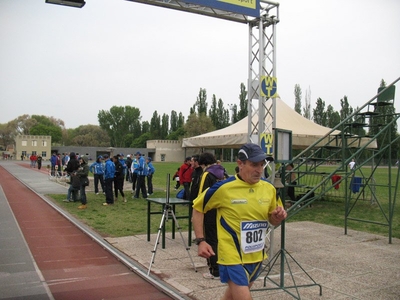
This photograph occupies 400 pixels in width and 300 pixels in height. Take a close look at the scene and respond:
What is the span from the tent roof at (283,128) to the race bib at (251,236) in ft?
31.1

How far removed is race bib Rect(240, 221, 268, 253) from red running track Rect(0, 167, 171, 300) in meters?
2.22

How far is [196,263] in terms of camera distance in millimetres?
6879

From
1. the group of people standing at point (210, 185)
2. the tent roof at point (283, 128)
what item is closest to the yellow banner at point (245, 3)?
the group of people standing at point (210, 185)

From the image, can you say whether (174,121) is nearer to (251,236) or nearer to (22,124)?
(22,124)

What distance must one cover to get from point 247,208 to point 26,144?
319 ft

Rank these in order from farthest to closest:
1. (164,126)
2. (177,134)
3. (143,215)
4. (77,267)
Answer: (164,126) < (177,134) < (143,215) < (77,267)

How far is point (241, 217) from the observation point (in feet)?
11.6

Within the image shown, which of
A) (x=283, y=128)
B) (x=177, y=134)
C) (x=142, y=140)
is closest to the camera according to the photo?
(x=283, y=128)

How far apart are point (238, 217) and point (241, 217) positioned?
0.09 ft

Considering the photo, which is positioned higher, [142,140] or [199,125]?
[199,125]

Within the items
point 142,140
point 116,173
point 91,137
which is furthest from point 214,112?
point 116,173

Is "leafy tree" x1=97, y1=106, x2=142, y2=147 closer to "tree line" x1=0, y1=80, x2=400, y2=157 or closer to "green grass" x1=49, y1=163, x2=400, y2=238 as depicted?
"tree line" x1=0, y1=80, x2=400, y2=157

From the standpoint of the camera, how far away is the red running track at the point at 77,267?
5465mm

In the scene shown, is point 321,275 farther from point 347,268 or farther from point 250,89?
point 250,89
